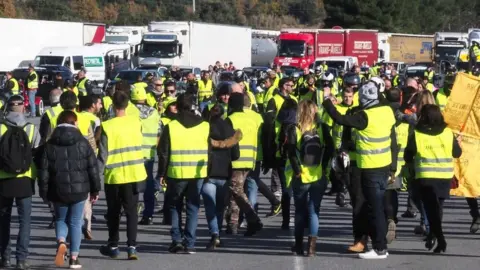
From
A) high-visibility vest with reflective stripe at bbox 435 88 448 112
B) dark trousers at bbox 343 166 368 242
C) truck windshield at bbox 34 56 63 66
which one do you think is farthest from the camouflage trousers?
truck windshield at bbox 34 56 63 66

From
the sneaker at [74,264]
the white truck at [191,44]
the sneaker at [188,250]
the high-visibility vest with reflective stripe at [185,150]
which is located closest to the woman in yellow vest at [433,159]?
the high-visibility vest with reflective stripe at [185,150]

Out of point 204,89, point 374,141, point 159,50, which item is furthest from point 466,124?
point 159,50

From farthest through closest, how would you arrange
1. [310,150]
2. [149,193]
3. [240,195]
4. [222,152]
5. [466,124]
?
1. [149,193]
2. [466,124]
3. [240,195]
4. [222,152]
5. [310,150]

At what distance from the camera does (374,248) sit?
40.6ft

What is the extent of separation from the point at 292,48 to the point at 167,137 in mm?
49583

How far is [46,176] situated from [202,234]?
11.5 feet

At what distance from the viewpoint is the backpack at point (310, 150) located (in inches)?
487

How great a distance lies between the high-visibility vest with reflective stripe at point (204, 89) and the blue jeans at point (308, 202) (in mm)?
20330

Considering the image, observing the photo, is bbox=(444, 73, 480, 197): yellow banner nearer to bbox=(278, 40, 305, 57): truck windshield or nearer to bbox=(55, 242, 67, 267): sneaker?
bbox=(55, 242, 67, 267): sneaker

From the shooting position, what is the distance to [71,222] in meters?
11.5

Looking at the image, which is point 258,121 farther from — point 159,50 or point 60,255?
point 159,50

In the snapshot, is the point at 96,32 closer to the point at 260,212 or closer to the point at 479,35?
the point at 479,35

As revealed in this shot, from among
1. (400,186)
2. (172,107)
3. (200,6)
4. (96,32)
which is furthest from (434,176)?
→ (200,6)

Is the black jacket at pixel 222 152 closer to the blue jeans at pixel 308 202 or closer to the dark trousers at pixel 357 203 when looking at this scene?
the blue jeans at pixel 308 202
